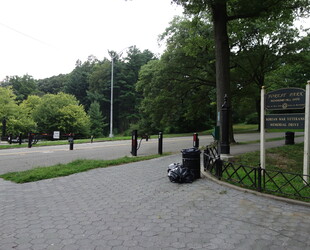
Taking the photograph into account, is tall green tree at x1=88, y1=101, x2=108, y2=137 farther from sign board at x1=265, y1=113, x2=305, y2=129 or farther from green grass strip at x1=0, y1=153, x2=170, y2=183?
sign board at x1=265, y1=113, x2=305, y2=129

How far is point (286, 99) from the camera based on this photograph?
6082 mm

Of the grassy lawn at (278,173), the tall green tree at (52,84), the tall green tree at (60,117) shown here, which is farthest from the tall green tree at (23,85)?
the grassy lawn at (278,173)

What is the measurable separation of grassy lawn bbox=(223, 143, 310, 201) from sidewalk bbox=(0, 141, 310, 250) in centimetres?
53

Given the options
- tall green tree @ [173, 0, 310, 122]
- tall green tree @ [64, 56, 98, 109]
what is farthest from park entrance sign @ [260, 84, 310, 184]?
tall green tree @ [64, 56, 98, 109]

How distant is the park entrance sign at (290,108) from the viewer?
563 centimetres

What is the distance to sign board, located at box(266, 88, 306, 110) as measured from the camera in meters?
5.83

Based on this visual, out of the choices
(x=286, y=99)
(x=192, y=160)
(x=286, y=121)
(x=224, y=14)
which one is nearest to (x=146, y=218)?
(x=192, y=160)

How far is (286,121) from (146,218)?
4.40 meters

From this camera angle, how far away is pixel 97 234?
353 cm

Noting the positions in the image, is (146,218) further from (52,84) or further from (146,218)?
(52,84)

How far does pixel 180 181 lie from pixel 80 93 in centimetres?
7055

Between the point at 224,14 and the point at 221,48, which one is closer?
the point at 224,14

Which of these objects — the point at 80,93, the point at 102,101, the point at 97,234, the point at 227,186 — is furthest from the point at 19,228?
the point at 80,93

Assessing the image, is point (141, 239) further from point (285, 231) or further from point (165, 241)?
point (285, 231)
